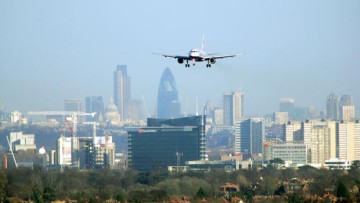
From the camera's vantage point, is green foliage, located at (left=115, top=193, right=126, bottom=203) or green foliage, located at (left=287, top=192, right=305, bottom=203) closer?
green foliage, located at (left=287, top=192, right=305, bottom=203)

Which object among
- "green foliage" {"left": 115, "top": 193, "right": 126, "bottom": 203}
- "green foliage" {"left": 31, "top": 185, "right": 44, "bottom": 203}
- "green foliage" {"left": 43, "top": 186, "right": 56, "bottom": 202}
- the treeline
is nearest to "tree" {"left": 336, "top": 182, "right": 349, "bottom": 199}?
the treeline

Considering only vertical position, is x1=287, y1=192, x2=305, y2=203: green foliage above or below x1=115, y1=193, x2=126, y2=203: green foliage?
above

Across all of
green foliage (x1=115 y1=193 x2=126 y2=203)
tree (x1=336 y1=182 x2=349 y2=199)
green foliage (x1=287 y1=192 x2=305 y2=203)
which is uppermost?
tree (x1=336 y1=182 x2=349 y2=199)

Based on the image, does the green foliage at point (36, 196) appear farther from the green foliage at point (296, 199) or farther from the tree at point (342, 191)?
the tree at point (342, 191)

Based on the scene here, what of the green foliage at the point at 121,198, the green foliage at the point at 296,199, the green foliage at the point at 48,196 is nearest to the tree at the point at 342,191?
the green foliage at the point at 296,199

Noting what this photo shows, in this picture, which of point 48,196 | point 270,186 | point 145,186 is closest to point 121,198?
point 48,196

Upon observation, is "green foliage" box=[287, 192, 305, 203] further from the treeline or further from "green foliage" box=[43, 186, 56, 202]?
"green foliage" box=[43, 186, 56, 202]

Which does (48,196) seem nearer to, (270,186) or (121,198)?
(121,198)

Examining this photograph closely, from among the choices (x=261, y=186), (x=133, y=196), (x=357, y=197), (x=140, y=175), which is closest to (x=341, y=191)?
(x=357, y=197)

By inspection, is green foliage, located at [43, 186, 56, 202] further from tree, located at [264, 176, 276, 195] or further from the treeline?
tree, located at [264, 176, 276, 195]
